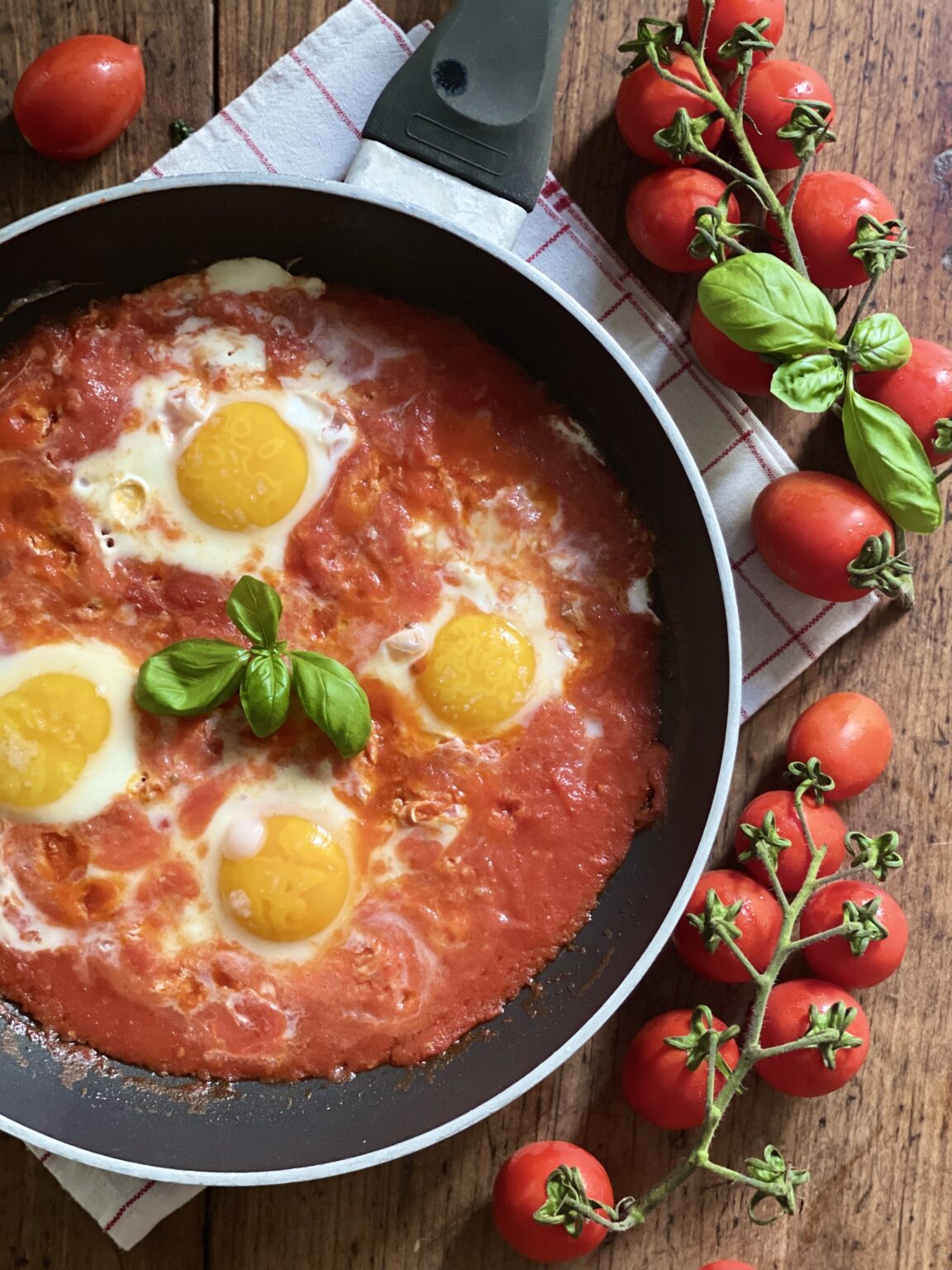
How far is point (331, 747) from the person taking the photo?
119 inches

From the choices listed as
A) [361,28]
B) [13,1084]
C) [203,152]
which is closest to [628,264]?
[361,28]

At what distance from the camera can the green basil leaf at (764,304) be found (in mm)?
2744

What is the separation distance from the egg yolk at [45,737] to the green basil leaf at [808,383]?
2.00 m

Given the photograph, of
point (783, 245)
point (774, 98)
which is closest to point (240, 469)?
point (783, 245)

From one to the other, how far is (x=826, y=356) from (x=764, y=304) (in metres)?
0.23

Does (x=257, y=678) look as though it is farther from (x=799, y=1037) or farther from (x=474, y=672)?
(x=799, y=1037)

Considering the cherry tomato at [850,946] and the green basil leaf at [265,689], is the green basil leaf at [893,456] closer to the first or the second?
the cherry tomato at [850,946]

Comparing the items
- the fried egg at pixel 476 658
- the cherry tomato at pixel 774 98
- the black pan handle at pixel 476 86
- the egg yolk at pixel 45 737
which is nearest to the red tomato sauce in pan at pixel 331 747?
the fried egg at pixel 476 658

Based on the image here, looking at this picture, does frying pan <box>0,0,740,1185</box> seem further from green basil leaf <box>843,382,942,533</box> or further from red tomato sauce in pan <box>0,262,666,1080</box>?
green basil leaf <box>843,382,942,533</box>

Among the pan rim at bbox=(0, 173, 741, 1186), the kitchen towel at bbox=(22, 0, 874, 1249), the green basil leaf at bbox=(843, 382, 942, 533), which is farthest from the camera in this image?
the kitchen towel at bbox=(22, 0, 874, 1249)

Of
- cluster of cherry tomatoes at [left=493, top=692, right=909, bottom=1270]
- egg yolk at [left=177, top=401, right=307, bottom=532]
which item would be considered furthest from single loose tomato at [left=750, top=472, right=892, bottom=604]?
egg yolk at [left=177, top=401, right=307, bottom=532]

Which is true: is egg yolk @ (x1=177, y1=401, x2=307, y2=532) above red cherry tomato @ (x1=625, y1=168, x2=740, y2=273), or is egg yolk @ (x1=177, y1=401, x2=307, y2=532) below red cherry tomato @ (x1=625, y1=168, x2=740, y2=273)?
below

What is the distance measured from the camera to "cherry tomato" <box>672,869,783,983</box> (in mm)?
2989

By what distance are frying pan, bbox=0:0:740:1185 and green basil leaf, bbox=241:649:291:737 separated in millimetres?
1096
